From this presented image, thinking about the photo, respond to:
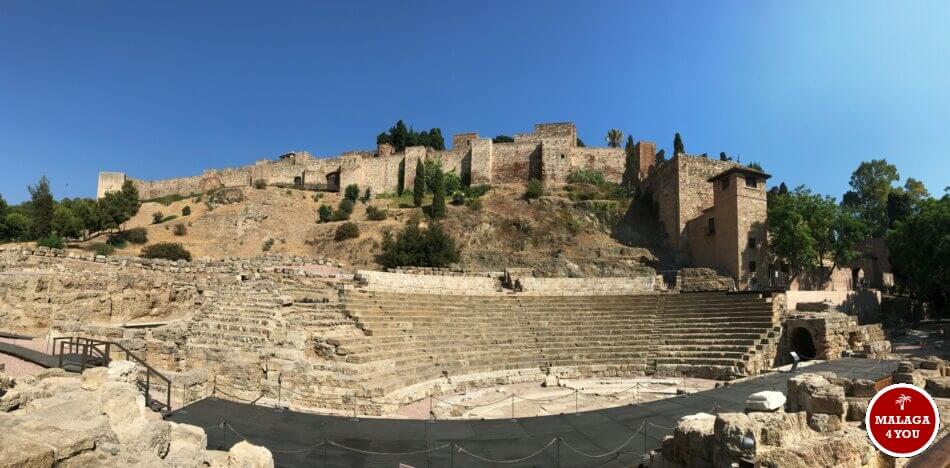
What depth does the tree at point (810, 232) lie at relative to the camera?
87.7ft

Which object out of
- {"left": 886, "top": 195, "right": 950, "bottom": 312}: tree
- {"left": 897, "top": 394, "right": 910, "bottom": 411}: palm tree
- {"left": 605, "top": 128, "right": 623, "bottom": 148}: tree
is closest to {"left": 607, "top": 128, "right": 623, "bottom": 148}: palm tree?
{"left": 605, "top": 128, "right": 623, "bottom": 148}: tree

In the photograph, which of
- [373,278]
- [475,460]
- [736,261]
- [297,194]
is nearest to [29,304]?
[373,278]

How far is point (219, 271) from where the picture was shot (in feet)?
63.8

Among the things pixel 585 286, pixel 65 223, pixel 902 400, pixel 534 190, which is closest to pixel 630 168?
pixel 534 190

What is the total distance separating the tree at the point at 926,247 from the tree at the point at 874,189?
48.1 feet

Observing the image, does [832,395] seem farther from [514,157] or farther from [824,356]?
[514,157]

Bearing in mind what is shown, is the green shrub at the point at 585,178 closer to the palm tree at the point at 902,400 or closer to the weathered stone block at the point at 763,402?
the weathered stone block at the point at 763,402

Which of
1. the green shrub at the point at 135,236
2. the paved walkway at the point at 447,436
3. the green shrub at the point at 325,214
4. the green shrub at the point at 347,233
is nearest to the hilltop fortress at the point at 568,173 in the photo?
the green shrub at the point at 325,214

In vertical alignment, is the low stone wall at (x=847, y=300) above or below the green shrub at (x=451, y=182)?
below

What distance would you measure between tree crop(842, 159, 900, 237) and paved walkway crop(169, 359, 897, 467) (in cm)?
4341

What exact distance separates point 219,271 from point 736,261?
2548cm

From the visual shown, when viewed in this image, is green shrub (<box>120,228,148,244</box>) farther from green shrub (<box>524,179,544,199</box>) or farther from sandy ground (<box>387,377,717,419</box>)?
sandy ground (<box>387,377,717,419</box>)

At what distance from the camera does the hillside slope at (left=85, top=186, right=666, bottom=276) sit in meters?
31.2

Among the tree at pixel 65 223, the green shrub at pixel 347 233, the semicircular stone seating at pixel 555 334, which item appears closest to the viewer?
the semicircular stone seating at pixel 555 334
